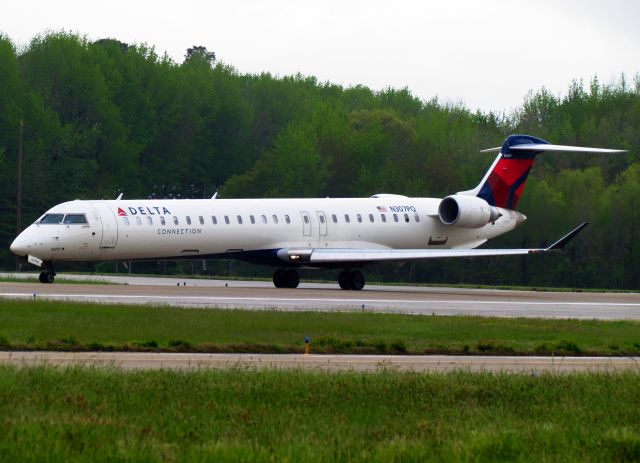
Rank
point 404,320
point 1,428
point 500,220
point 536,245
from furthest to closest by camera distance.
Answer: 1. point 536,245
2. point 500,220
3. point 404,320
4. point 1,428

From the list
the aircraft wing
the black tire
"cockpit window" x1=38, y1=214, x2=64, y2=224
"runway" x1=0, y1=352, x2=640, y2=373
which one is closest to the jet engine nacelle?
the aircraft wing

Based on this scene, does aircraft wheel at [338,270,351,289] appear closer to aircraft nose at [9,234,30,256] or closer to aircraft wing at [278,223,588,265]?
aircraft wing at [278,223,588,265]

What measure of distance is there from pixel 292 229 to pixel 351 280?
254cm

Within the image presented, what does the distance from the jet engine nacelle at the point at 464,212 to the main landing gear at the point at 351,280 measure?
13.2 feet

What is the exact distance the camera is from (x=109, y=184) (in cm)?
7238

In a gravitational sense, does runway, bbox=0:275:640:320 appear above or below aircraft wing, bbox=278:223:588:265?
below

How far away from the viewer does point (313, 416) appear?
1260cm

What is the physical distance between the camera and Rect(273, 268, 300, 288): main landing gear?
4147 centimetres

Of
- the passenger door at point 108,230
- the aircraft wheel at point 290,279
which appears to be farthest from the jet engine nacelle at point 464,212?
the passenger door at point 108,230

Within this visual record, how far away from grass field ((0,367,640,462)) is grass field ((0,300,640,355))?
14.4 feet

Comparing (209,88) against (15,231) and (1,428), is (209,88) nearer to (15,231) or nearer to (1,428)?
(15,231)

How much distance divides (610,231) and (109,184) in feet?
93.8

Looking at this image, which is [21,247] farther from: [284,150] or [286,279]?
[284,150]

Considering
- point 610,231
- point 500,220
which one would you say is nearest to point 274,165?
point 610,231
